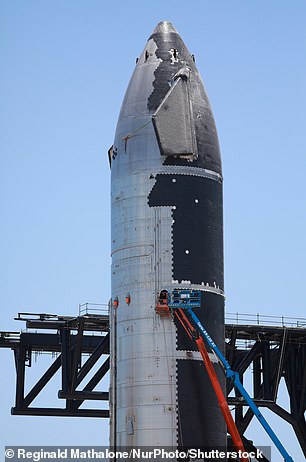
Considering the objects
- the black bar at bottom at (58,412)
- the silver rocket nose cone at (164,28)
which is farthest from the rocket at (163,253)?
the black bar at bottom at (58,412)

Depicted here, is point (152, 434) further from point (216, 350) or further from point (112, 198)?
point (112, 198)

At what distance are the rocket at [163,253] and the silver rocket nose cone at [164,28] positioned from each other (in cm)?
253

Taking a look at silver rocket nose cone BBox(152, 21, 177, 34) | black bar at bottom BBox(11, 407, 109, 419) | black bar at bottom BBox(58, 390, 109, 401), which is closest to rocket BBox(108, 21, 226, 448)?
silver rocket nose cone BBox(152, 21, 177, 34)

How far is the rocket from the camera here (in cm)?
6244

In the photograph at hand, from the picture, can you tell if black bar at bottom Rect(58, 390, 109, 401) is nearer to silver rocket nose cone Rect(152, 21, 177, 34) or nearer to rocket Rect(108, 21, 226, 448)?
rocket Rect(108, 21, 226, 448)

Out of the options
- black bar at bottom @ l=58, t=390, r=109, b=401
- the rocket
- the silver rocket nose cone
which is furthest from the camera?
Answer: black bar at bottom @ l=58, t=390, r=109, b=401

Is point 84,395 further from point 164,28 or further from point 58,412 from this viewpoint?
point 164,28

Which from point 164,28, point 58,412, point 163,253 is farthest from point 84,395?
point 164,28

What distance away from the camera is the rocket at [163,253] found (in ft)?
205

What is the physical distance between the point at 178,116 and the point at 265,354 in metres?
23.7

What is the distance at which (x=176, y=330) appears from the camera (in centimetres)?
6331

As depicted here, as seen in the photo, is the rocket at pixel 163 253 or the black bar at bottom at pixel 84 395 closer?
the rocket at pixel 163 253

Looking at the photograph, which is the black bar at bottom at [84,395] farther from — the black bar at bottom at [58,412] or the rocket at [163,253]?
the rocket at [163,253]

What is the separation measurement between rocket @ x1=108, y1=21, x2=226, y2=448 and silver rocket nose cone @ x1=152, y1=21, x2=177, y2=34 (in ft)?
8.29
